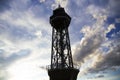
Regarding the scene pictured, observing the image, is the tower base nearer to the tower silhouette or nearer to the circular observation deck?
the tower silhouette

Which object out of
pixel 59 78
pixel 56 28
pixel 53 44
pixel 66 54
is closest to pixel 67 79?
pixel 59 78

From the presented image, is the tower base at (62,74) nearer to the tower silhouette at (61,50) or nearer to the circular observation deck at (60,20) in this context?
the tower silhouette at (61,50)

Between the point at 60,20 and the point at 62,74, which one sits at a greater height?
the point at 60,20

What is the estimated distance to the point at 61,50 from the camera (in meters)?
53.4

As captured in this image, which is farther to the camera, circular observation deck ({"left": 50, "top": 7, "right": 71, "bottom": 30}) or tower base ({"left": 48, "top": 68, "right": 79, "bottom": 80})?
circular observation deck ({"left": 50, "top": 7, "right": 71, "bottom": 30})

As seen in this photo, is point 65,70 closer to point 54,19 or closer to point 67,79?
point 67,79

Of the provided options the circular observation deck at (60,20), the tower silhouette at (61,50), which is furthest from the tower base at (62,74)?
the circular observation deck at (60,20)

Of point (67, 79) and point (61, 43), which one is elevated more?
point (61, 43)

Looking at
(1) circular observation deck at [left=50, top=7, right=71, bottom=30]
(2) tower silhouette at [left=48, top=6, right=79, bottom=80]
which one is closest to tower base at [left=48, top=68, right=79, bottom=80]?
(2) tower silhouette at [left=48, top=6, right=79, bottom=80]

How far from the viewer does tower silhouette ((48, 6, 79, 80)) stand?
49406mm

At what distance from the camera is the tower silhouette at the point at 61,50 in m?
49.4

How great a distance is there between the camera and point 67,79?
49.2m

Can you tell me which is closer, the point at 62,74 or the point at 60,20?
the point at 62,74

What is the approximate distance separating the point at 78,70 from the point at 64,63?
384cm
